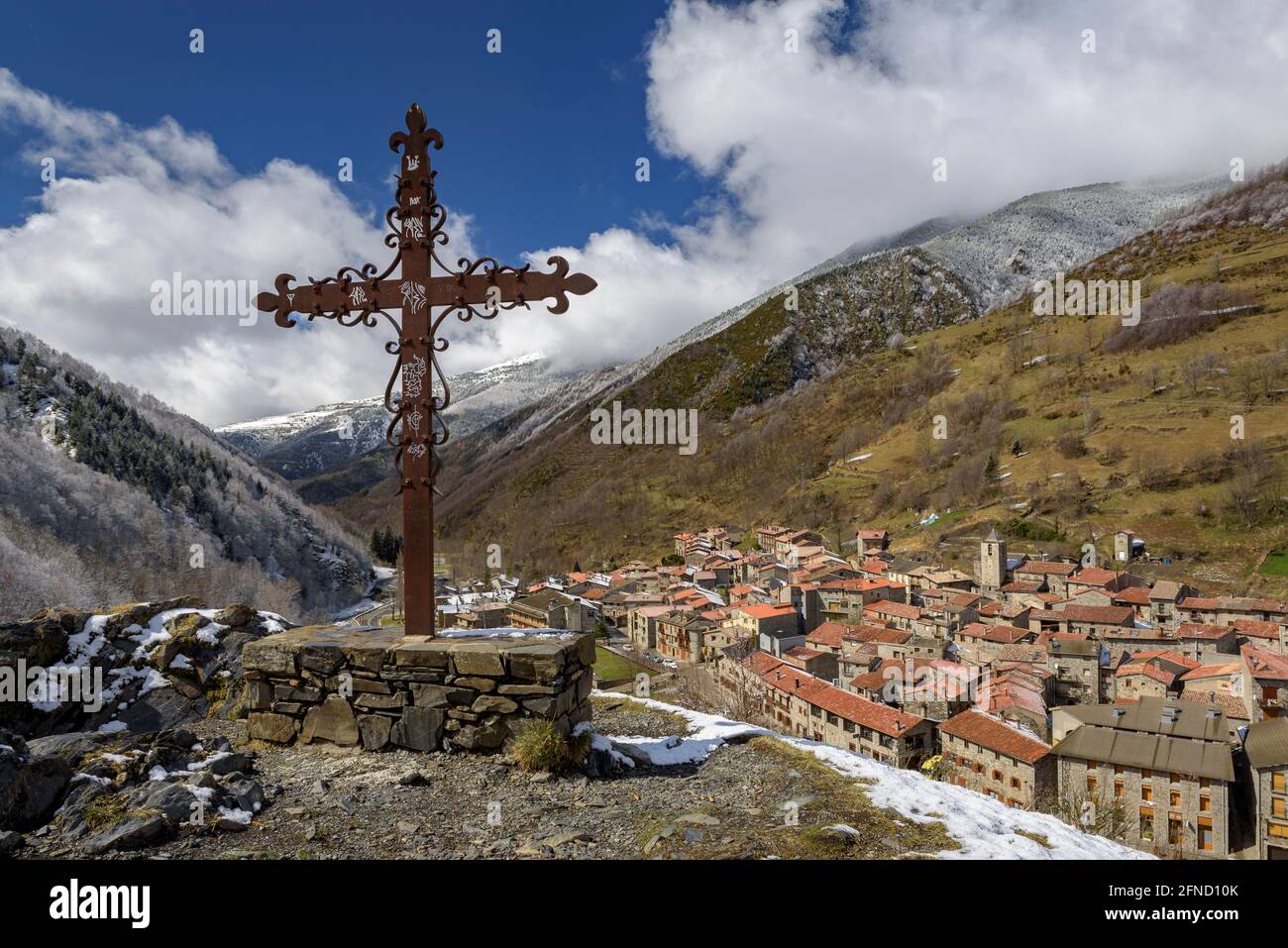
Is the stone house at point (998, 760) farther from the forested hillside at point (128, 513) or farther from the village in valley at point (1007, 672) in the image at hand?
the forested hillside at point (128, 513)

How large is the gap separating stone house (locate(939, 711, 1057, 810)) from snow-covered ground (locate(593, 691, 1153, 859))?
24.9 metres

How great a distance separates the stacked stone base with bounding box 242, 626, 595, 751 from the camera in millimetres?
6344

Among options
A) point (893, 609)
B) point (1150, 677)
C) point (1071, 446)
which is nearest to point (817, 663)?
point (893, 609)

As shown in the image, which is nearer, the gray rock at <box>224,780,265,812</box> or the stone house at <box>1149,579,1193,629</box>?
the gray rock at <box>224,780,265,812</box>

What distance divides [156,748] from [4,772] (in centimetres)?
100

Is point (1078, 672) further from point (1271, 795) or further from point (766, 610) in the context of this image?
point (766, 610)

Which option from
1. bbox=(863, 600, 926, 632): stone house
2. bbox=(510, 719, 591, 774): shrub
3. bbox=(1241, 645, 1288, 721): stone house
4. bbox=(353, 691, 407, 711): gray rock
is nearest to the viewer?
bbox=(510, 719, 591, 774): shrub

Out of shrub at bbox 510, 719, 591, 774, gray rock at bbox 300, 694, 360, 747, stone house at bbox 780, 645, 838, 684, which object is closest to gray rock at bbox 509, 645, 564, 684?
shrub at bbox 510, 719, 591, 774

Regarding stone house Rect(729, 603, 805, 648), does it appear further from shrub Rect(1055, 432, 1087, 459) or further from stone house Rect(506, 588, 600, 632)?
shrub Rect(1055, 432, 1087, 459)

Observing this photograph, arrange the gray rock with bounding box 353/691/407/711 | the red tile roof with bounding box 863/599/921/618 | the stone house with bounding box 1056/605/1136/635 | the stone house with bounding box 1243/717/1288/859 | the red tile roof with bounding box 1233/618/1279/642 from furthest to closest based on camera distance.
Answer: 1. the red tile roof with bounding box 863/599/921/618
2. the stone house with bounding box 1056/605/1136/635
3. the red tile roof with bounding box 1233/618/1279/642
4. the stone house with bounding box 1243/717/1288/859
5. the gray rock with bounding box 353/691/407/711

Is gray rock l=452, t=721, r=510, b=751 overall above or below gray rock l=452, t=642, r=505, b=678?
below
